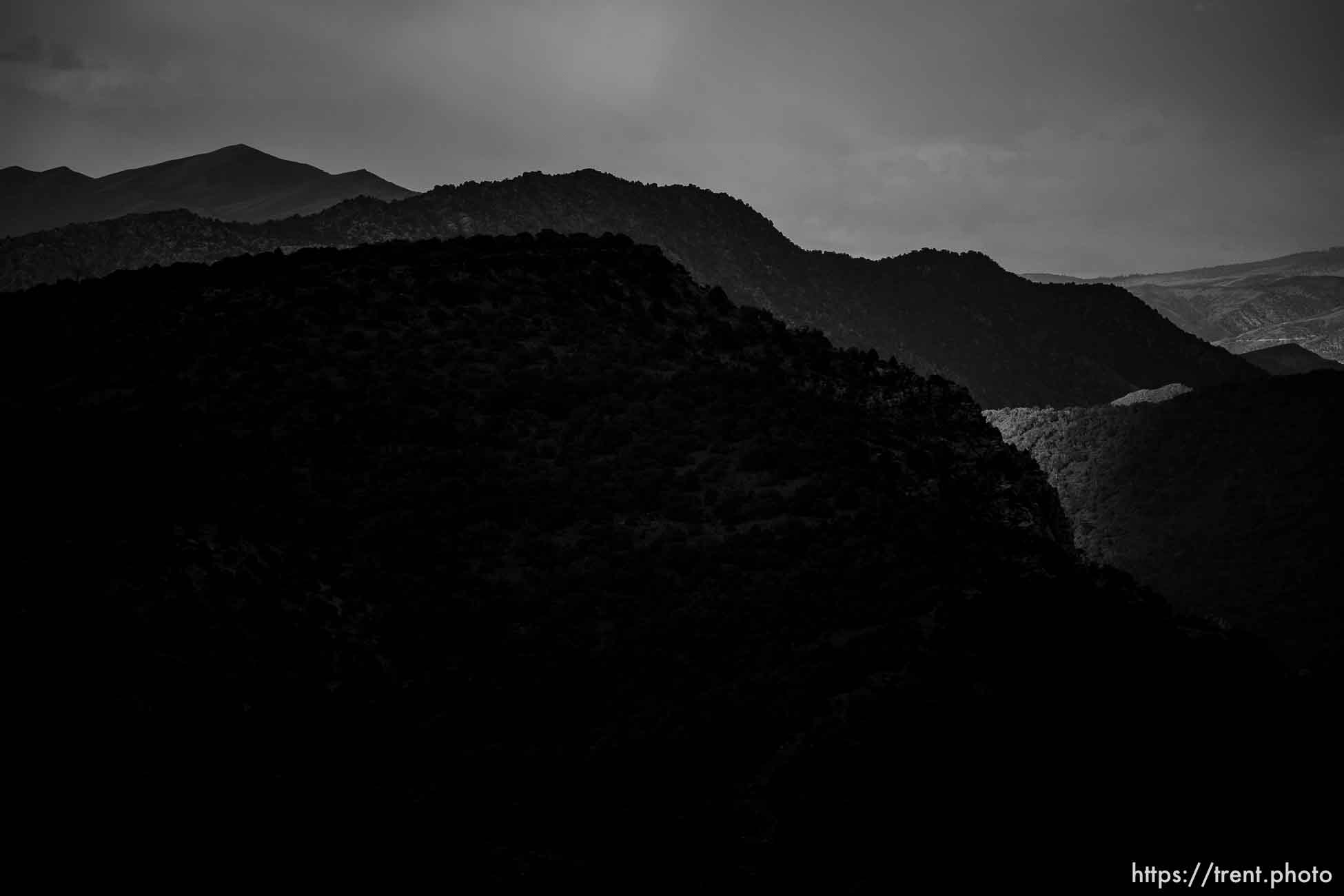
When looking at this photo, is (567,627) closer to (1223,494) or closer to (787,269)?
(1223,494)

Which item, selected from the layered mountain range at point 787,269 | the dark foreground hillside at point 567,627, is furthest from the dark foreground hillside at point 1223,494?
the dark foreground hillside at point 567,627

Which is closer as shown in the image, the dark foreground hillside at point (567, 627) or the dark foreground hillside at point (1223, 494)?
the dark foreground hillside at point (567, 627)

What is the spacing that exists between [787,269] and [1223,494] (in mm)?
81657

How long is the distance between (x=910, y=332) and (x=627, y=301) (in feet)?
403

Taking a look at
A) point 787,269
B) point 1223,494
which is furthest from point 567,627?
point 787,269

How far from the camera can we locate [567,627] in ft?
96.4

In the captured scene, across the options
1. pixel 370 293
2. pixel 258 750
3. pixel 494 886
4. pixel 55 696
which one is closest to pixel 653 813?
pixel 494 886

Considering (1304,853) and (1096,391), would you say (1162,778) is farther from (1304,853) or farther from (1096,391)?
(1096,391)

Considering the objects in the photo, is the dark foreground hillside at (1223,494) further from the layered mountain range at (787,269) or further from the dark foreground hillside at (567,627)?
the dark foreground hillside at (567,627)

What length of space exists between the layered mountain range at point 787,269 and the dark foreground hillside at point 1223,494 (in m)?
34.0

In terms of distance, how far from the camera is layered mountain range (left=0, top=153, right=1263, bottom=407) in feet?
394

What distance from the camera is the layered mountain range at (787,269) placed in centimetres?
12012

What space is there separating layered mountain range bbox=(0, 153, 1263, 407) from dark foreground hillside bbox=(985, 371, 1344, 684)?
112 ft

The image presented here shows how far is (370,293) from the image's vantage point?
51.8 meters
